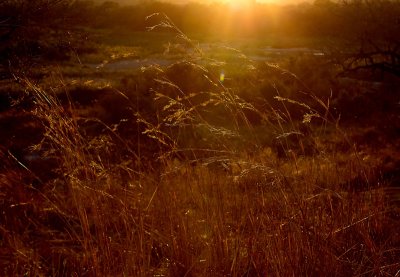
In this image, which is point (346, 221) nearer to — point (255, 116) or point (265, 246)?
point (265, 246)

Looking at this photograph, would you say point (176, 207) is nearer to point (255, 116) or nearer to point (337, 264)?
point (337, 264)

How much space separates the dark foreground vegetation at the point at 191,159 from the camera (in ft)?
8.25

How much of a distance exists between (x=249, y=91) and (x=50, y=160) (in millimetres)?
8704

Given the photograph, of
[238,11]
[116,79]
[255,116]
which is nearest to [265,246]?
[255,116]

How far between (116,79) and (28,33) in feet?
40.4

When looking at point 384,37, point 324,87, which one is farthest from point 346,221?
point 324,87

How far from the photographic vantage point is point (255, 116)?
12984 mm

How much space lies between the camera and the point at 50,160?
7898mm

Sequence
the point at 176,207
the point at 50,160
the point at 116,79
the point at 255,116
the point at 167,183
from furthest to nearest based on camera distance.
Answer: the point at 116,79 < the point at 255,116 < the point at 50,160 < the point at 167,183 < the point at 176,207

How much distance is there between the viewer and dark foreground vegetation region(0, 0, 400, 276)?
2.51 m

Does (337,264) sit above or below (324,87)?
above

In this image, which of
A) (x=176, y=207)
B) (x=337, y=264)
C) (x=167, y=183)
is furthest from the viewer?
(x=167, y=183)

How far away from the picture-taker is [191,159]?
8445 mm

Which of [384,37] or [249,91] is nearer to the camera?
[384,37]
